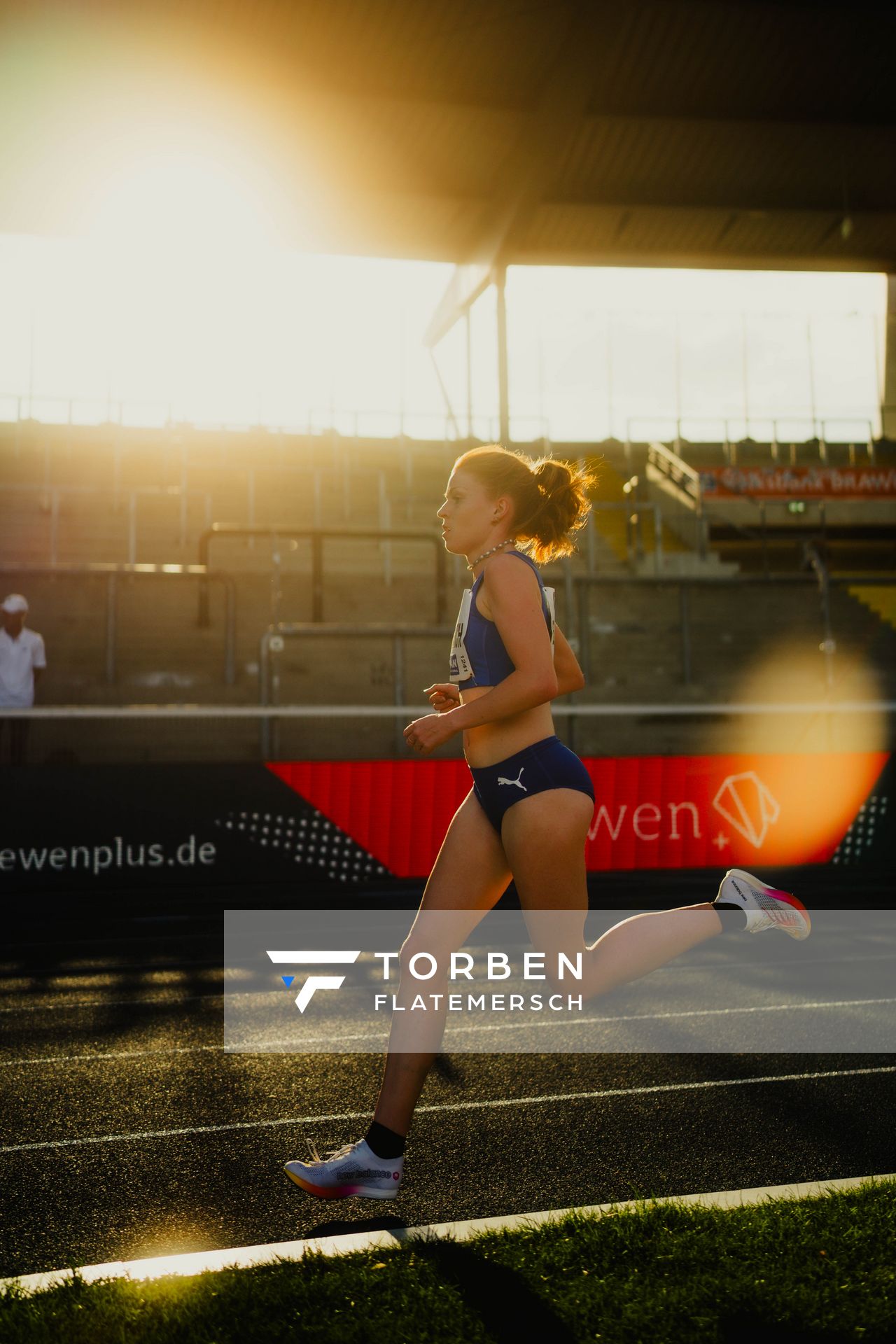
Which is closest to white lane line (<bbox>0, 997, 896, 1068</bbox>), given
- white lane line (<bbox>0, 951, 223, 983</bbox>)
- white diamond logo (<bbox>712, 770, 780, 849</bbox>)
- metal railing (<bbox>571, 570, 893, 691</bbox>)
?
white lane line (<bbox>0, 951, 223, 983</bbox>)

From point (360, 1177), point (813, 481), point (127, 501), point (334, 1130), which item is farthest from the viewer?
point (813, 481)

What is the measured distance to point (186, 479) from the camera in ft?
57.9

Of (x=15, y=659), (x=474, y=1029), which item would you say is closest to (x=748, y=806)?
(x=474, y=1029)

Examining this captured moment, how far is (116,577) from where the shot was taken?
12750 mm

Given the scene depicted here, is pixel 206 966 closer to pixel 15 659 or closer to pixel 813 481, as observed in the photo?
pixel 15 659

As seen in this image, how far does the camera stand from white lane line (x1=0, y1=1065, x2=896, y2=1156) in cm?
368

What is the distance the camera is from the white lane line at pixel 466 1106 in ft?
12.1

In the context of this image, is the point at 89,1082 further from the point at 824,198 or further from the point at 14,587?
the point at 824,198

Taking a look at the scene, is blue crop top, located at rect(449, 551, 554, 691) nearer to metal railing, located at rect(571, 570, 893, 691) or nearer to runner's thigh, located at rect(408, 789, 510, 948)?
runner's thigh, located at rect(408, 789, 510, 948)

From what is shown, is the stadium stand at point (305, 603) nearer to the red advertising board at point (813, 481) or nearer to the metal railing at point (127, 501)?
the metal railing at point (127, 501)

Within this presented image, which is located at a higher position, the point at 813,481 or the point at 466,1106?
the point at 813,481

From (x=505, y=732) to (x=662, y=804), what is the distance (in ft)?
22.6

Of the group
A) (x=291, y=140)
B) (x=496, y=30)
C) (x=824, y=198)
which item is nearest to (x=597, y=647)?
(x=496, y=30)

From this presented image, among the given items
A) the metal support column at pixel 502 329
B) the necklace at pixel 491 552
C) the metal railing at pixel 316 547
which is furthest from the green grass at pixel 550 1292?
the metal support column at pixel 502 329
